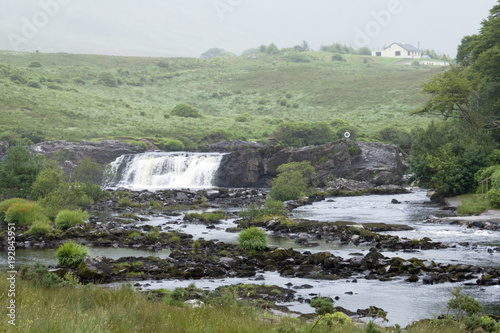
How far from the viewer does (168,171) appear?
69375 millimetres

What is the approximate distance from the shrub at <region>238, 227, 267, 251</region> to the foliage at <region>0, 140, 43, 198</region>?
19.0 meters

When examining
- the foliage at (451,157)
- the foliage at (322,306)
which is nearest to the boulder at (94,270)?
the foliage at (322,306)

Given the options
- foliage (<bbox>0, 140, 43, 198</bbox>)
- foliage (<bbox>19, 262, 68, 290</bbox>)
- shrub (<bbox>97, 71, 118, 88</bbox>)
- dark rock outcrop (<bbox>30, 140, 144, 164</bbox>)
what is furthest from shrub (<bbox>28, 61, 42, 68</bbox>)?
foliage (<bbox>19, 262, 68, 290</bbox>)

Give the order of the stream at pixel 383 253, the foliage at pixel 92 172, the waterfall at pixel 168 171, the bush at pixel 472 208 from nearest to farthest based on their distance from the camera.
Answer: the stream at pixel 383 253
the bush at pixel 472 208
the foliage at pixel 92 172
the waterfall at pixel 168 171

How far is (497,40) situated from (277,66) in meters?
141

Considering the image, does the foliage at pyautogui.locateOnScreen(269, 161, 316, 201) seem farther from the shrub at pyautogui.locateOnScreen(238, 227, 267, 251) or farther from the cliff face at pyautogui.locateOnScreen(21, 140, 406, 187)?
the shrub at pyautogui.locateOnScreen(238, 227, 267, 251)

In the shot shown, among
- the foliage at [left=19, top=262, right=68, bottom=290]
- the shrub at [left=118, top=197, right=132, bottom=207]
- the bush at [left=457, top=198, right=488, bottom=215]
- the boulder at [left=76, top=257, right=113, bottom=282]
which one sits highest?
the foliage at [left=19, top=262, right=68, bottom=290]

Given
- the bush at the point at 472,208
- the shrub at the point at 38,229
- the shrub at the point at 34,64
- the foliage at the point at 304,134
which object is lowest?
the shrub at the point at 38,229

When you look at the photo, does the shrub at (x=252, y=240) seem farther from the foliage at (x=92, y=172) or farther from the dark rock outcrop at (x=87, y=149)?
the dark rock outcrop at (x=87, y=149)

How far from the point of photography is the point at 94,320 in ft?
27.9

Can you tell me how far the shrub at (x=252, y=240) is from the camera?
78.7 feet

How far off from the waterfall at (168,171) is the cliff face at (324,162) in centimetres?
205

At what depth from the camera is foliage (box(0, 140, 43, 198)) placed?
35.2 m

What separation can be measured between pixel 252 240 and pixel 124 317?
15.1 m
